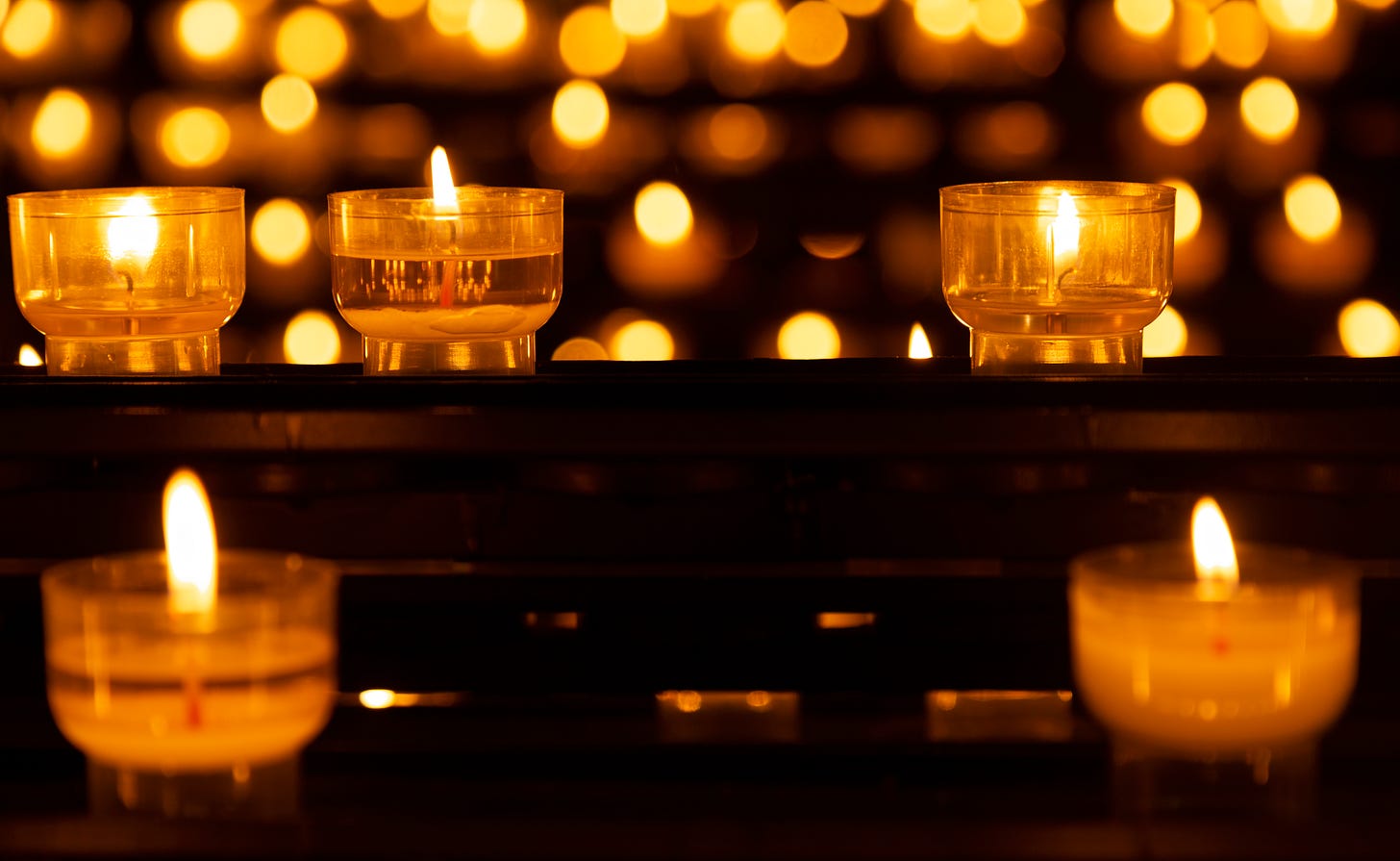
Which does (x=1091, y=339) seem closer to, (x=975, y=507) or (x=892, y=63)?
(x=975, y=507)

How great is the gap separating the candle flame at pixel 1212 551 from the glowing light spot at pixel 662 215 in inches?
38.7

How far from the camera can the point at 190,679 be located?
0.55m

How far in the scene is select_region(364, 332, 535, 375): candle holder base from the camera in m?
0.80

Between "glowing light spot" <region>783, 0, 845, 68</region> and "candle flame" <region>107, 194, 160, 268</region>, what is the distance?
805 mm

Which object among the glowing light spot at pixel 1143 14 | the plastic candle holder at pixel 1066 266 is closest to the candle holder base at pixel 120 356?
the plastic candle holder at pixel 1066 266

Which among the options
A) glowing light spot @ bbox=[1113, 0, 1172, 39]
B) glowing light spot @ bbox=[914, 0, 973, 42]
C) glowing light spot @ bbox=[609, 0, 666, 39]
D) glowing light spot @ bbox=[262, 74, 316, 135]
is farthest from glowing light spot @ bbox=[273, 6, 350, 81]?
glowing light spot @ bbox=[1113, 0, 1172, 39]

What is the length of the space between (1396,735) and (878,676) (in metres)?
0.19

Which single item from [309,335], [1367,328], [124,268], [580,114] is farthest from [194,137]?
[1367,328]

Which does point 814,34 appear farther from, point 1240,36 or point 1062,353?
point 1062,353

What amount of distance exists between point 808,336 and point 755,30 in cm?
26

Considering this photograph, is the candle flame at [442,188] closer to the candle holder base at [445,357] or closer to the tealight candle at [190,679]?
the candle holder base at [445,357]

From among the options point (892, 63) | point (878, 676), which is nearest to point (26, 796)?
point (878, 676)

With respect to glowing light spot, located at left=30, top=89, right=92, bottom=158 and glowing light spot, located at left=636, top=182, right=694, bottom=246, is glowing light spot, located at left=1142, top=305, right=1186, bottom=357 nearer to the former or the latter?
glowing light spot, located at left=636, top=182, right=694, bottom=246

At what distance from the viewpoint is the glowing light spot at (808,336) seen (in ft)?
5.05
